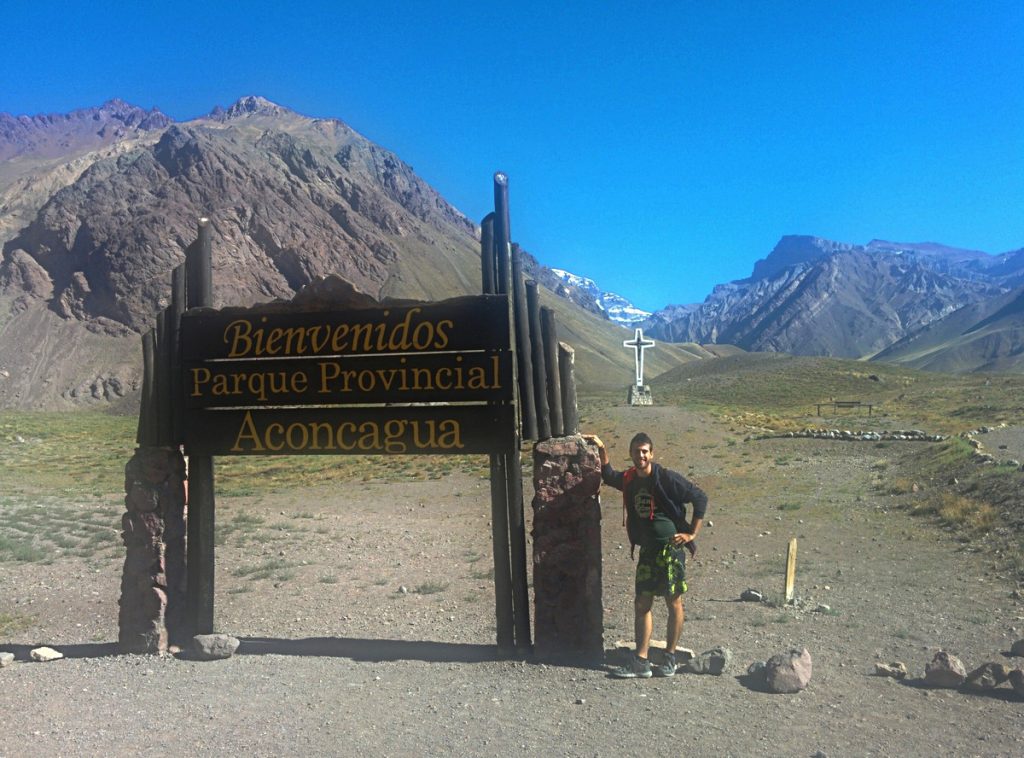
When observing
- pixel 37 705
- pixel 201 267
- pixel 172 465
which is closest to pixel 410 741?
pixel 37 705

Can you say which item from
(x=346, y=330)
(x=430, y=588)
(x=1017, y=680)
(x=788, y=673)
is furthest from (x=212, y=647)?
(x=1017, y=680)

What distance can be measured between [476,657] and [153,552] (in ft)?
10.8

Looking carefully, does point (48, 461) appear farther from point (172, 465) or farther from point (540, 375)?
point (540, 375)

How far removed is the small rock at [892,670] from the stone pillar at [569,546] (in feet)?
7.94

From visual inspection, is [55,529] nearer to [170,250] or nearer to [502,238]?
[502,238]

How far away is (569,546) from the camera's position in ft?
24.6

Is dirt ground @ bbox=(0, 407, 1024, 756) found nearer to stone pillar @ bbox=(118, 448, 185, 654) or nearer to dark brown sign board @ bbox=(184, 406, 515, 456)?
stone pillar @ bbox=(118, 448, 185, 654)

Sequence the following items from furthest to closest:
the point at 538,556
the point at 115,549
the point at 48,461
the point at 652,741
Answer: the point at 48,461 → the point at 115,549 → the point at 538,556 → the point at 652,741

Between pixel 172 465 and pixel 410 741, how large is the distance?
12.8 feet

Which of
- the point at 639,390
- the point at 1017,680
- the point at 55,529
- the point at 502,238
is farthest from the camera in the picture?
the point at 639,390

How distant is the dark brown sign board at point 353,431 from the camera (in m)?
7.69

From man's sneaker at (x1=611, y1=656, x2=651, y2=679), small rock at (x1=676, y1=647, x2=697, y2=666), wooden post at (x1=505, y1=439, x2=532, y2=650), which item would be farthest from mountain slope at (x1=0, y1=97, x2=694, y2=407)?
man's sneaker at (x1=611, y1=656, x2=651, y2=679)

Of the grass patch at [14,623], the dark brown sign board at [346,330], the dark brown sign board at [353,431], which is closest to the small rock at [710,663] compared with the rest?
the dark brown sign board at [353,431]

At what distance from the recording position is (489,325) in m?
7.71
